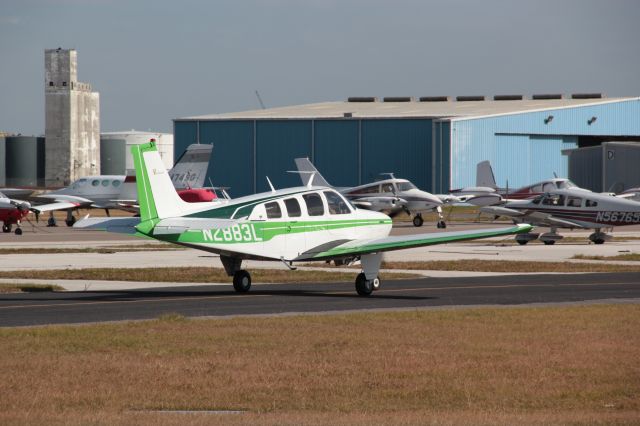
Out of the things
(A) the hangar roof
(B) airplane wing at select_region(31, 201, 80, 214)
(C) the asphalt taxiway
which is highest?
(A) the hangar roof

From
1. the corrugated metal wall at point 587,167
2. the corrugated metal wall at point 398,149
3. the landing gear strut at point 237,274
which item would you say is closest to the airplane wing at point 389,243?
the landing gear strut at point 237,274

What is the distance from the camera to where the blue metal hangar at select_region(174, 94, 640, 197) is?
292 feet

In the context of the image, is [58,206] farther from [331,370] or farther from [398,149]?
[331,370]

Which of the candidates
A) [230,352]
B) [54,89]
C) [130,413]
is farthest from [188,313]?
[54,89]

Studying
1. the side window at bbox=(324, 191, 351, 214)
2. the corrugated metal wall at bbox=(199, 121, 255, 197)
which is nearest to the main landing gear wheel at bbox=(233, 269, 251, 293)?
the side window at bbox=(324, 191, 351, 214)

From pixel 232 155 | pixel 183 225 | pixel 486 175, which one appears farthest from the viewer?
pixel 232 155

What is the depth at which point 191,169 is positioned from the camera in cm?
6297

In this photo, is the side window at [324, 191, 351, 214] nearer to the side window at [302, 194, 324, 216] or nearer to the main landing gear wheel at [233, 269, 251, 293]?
the side window at [302, 194, 324, 216]

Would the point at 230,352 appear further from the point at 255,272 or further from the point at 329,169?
the point at 329,169

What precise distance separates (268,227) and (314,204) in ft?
4.56

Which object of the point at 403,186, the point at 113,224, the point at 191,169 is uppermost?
the point at 191,169

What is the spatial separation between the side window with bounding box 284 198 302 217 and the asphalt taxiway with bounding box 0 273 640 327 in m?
1.70

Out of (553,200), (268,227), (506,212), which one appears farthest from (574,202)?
(268,227)

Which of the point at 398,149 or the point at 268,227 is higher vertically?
the point at 398,149
